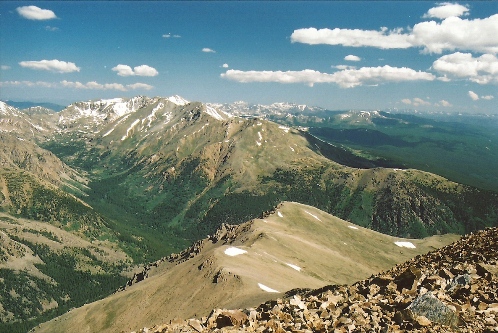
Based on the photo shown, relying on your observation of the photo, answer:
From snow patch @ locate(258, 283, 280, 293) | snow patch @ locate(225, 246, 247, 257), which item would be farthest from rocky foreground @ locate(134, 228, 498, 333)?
snow patch @ locate(225, 246, 247, 257)

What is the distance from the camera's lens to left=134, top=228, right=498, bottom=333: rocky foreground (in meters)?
23.9

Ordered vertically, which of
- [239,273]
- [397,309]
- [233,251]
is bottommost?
[233,251]

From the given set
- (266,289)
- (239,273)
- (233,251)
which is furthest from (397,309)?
(233,251)

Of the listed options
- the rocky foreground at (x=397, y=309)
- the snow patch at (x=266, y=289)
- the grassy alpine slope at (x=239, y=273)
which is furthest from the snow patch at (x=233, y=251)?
the rocky foreground at (x=397, y=309)

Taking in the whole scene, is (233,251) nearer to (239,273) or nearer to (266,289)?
(239,273)

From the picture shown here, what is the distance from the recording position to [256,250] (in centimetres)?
13638

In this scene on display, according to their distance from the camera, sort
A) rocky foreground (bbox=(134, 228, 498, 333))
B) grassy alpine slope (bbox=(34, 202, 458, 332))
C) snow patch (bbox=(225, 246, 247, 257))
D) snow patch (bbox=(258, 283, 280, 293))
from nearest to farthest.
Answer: rocky foreground (bbox=(134, 228, 498, 333)) < snow patch (bbox=(258, 283, 280, 293)) < grassy alpine slope (bbox=(34, 202, 458, 332)) < snow patch (bbox=(225, 246, 247, 257))

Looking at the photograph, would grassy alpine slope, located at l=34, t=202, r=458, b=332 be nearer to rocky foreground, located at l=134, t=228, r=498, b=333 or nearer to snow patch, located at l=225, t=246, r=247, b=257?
snow patch, located at l=225, t=246, r=247, b=257

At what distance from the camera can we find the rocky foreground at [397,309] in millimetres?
23891

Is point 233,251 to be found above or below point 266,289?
below

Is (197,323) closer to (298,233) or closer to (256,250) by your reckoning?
(256,250)

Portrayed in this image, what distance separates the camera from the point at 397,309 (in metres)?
27.0

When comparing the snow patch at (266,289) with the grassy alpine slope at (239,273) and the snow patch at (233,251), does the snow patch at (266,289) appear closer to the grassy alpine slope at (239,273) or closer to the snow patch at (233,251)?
the grassy alpine slope at (239,273)

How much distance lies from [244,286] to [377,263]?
341ft
